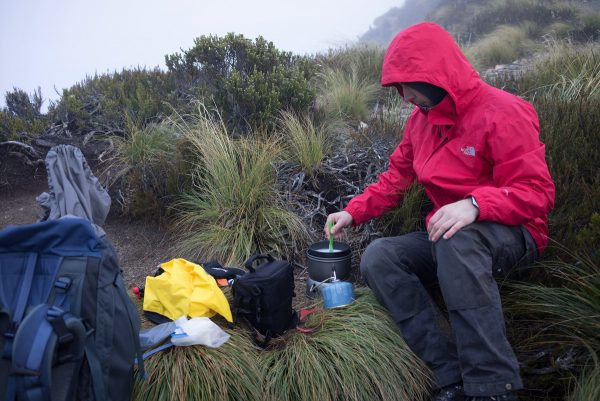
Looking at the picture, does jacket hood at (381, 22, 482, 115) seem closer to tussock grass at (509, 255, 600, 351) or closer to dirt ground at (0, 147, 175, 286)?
tussock grass at (509, 255, 600, 351)

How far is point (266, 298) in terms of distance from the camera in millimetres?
2699

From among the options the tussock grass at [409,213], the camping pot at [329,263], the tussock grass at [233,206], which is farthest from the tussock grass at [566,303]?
the tussock grass at [233,206]

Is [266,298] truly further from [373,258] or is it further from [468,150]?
[468,150]

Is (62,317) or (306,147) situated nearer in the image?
(62,317)

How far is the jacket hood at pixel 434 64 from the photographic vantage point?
8.11 feet

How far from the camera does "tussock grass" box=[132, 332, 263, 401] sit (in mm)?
2318

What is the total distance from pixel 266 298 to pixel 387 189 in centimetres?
105

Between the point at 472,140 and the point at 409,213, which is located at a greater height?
the point at 472,140

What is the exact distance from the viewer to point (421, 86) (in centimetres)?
259

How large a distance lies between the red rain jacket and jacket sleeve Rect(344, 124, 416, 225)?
8.1 inches

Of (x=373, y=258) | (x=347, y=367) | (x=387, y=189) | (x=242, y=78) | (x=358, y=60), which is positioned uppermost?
(x=242, y=78)

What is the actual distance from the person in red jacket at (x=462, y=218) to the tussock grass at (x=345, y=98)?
3.48 meters

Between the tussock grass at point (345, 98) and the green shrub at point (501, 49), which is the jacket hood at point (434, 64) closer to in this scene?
the tussock grass at point (345, 98)

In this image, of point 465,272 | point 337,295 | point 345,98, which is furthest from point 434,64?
point 345,98
